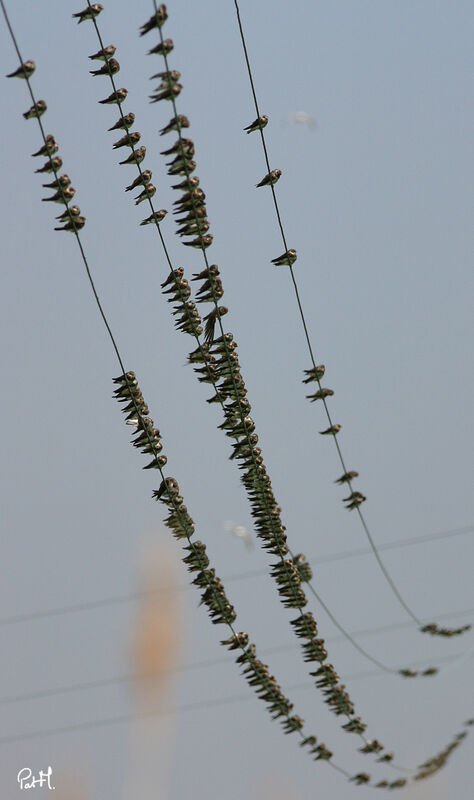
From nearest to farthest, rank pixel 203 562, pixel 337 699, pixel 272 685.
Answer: pixel 203 562, pixel 272 685, pixel 337 699

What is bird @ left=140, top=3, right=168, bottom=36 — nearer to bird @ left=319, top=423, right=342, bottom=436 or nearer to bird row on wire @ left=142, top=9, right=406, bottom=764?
bird row on wire @ left=142, top=9, right=406, bottom=764

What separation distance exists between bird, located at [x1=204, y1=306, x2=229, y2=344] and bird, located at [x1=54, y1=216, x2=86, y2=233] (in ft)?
7.81

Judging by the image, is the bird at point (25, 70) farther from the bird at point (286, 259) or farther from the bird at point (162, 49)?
the bird at point (286, 259)

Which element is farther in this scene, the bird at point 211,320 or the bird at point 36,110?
the bird at point 211,320

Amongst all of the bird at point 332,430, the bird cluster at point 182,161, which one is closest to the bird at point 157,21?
the bird cluster at point 182,161

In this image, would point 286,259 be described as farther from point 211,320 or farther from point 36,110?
point 36,110

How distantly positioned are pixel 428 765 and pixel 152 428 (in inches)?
354

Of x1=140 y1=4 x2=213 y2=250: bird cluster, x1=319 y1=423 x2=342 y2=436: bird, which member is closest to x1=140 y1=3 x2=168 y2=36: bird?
x1=140 y1=4 x2=213 y2=250: bird cluster

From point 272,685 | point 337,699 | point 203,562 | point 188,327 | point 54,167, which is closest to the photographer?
point 54,167

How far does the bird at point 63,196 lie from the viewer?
17375 mm

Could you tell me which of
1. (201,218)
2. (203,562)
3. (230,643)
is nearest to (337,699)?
(230,643)

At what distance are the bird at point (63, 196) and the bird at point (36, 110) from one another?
41.4 inches

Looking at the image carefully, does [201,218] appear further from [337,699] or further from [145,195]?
[337,699]

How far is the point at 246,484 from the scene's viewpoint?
21.5 m
